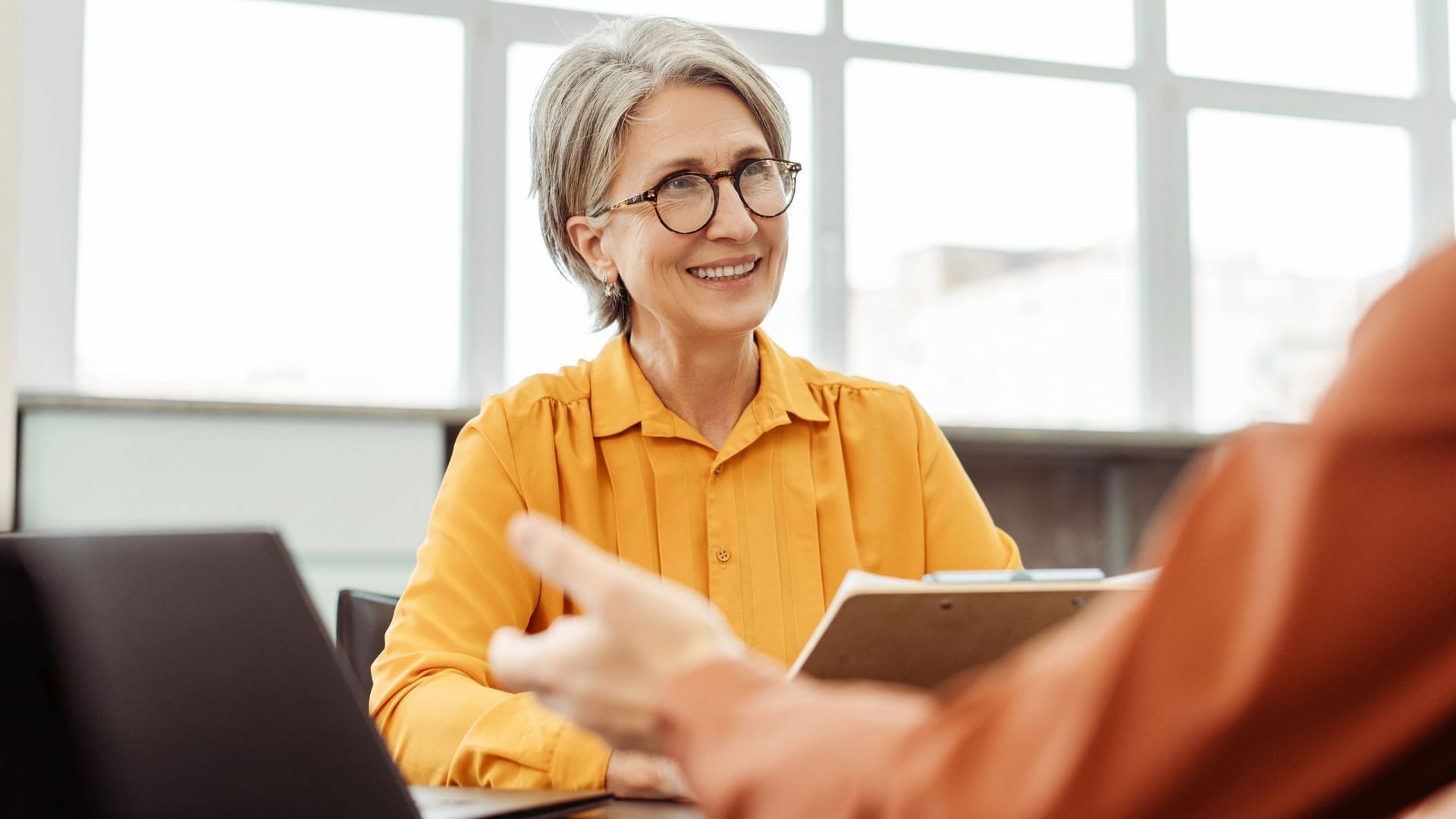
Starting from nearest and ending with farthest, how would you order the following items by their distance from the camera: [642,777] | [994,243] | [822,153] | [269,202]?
[642,777], [269,202], [822,153], [994,243]

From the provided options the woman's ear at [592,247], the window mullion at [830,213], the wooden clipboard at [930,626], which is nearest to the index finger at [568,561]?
the wooden clipboard at [930,626]

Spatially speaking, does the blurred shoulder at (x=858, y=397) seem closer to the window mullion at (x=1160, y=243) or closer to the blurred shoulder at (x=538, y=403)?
the blurred shoulder at (x=538, y=403)

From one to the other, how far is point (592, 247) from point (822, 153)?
2528 millimetres

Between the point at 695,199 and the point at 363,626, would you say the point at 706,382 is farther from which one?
the point at 363,626

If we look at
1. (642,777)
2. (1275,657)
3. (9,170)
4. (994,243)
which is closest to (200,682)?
(642,777)

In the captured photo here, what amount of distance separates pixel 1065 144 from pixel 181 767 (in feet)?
14.2

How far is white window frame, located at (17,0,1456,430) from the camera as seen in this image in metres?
3.48

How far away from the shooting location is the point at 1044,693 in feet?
1.47

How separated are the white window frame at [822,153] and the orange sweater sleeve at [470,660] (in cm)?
235

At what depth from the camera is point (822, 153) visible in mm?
4254

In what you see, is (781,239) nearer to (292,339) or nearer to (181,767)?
(181,767)

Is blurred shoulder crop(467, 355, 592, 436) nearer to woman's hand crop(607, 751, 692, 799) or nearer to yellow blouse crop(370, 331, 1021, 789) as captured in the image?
yellow blouse crop(370, 331, 1021, 789)

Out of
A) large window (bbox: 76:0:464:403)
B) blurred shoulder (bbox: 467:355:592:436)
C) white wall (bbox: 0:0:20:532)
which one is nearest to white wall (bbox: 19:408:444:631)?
white wall (bbox: 0:0:20:532)

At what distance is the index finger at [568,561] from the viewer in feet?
1.83
